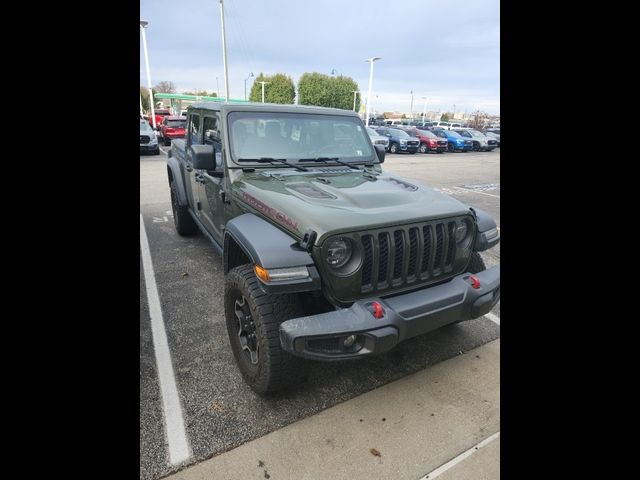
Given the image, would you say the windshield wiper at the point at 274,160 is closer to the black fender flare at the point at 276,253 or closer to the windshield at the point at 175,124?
→ the black fender flare at the point at 276,253

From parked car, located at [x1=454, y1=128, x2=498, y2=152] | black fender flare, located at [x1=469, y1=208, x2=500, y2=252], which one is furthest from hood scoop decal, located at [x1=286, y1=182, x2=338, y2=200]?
parked car, located at [x1=454, y1=128, x2=498, y2=152]

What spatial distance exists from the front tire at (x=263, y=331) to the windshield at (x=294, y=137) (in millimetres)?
1347

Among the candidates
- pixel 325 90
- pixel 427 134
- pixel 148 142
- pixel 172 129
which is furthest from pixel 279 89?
pixel 148 142

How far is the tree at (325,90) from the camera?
160 feet

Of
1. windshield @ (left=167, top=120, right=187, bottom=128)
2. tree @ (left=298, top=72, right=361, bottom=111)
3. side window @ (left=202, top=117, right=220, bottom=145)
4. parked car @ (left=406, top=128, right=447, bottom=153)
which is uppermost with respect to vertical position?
tree @ (left=298, top=72, right=361, bottom=111)

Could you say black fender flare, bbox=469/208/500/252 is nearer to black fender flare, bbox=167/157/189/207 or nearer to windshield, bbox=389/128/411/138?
black fender flare, bbox=167/157/189/207

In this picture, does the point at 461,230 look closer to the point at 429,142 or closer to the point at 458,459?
the point at 458,459

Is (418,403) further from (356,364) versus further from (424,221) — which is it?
(424,221)

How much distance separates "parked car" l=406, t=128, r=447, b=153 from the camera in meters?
23.8

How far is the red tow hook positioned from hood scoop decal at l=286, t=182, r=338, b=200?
2.68ft

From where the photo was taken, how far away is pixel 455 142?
25719 millimetres

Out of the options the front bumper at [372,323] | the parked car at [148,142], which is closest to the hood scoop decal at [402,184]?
the front bumper at [372,323]

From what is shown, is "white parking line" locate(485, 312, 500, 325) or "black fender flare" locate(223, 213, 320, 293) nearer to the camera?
"black fender flare" locate(223, 213, 320, 293)
